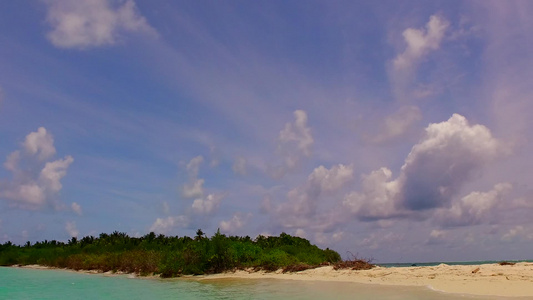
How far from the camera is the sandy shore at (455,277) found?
15398 mm

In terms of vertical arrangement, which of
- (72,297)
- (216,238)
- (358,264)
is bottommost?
(72,297)

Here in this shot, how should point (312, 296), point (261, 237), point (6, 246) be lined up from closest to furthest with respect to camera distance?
point (312, 296) < point (261, 237) < point (6, 246)

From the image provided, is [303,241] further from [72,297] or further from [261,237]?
[72,297]

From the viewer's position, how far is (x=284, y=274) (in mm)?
28656

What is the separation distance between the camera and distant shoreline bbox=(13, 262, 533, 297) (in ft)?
50.6

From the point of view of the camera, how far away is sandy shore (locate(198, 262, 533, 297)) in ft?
50.5

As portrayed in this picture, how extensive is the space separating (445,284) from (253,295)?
8145mm

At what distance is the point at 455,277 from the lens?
18.9 metres

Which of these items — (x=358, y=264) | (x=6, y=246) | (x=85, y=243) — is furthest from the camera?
(x=6, y=246)

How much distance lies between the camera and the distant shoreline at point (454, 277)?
1542 centimetres

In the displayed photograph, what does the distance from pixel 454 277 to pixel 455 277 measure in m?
0.07

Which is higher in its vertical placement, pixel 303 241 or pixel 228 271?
pixel 303 241

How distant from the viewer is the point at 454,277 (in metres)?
19.0

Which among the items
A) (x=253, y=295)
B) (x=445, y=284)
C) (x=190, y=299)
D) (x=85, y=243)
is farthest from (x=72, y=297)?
(x=85, y=243)
